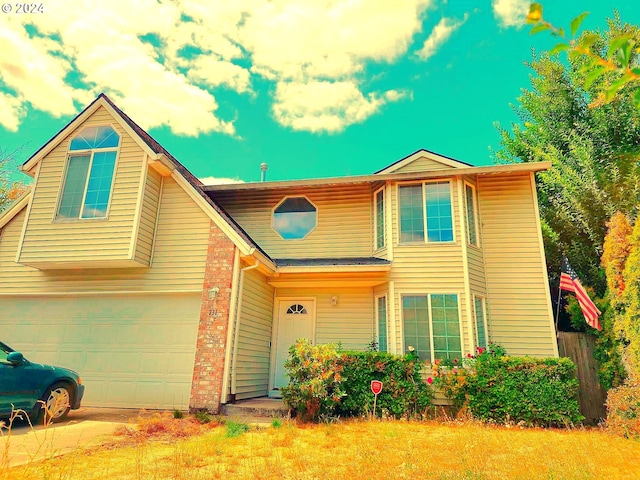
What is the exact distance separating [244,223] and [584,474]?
9.85 meters

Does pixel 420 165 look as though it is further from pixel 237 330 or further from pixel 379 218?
pixel 237 330

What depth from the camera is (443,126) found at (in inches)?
632

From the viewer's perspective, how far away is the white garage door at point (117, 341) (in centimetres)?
848

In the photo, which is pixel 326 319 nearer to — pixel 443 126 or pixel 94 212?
pixel 94 212

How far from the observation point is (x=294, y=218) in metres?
11.7

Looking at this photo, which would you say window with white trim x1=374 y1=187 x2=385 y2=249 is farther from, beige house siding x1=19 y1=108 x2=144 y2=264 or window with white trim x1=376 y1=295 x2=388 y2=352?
beige house siding x1=19 y1=108 x2=144 y2=264

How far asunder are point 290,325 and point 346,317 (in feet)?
5.30

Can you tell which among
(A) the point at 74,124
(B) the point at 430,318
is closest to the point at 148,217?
(A) the point at 74,124

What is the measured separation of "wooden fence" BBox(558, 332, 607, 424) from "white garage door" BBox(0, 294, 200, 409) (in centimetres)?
915

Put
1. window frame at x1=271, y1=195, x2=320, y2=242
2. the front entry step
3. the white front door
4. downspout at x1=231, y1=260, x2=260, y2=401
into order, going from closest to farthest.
→ the front entry step, downspout at x1=231, y1=260, x2=260, y2=401, the white front door, window frame at x1=271, y1=195, x2=320, y2=242

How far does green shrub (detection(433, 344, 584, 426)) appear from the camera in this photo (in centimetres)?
761

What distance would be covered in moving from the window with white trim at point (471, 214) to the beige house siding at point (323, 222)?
106 inches

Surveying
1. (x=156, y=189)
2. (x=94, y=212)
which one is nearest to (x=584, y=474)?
(x=156, y=189)

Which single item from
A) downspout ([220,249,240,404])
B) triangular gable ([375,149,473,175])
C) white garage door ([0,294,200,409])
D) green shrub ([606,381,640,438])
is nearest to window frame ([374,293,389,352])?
triangular gable ([375,149,473,175])
